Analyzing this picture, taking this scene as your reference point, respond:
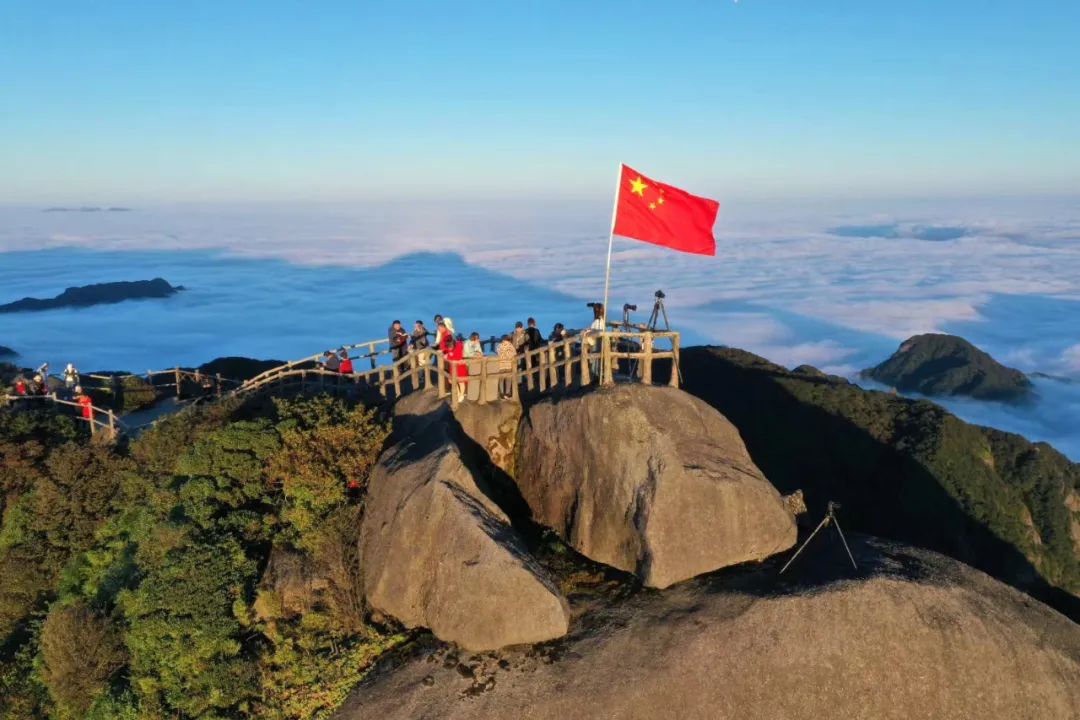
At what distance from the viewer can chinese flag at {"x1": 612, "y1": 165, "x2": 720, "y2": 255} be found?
48.4ft

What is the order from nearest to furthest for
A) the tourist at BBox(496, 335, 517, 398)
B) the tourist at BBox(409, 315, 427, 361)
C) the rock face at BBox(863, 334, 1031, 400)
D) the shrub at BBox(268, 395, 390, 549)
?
1. the shrub at BBox(268, 395, 390, 549)
2. the tourist at BBox(496, 335, 517, 398)
3. the tourist at BBox(409, 315, 427, 361)
4. the rock face at BBox(863, 334, 1031, 400)

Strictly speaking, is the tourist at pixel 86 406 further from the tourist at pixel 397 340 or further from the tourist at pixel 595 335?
the tourist at pixel 595 335

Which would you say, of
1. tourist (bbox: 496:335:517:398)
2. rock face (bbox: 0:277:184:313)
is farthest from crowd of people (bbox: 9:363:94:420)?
rock face (bbox: 0:277:184:313)

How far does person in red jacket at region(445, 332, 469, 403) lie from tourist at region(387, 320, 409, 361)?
4.45 m

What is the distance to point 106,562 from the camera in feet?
59.5

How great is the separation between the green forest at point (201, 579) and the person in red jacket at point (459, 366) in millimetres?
2276

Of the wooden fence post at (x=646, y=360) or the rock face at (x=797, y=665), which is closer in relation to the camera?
the rock face at (x=797, y=665)

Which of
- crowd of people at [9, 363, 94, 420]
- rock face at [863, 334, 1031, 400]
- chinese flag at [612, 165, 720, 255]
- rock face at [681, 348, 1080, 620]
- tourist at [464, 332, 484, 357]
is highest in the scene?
chinese flag at [612, 165, 720, 255]

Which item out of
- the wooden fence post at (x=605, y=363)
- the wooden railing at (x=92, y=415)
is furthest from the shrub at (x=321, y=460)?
the wooden railing at (x=92, y=415)

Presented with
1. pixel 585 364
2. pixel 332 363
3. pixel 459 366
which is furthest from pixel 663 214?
pixel 332 363

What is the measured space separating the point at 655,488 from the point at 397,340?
11.1 m

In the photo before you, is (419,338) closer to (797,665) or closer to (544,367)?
(544,367)

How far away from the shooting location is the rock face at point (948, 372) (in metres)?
119

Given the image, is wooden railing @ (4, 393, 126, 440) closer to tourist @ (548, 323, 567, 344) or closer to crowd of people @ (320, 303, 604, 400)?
crowd of people @ (320, 303, 604, 400)
